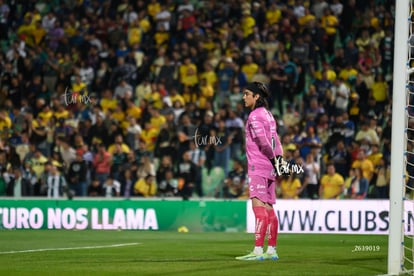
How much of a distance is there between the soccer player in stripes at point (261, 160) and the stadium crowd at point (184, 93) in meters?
10.3

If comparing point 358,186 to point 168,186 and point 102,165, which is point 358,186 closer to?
point 168,186

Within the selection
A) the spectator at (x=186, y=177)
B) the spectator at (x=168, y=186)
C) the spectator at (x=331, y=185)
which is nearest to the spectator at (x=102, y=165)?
the spectator at (x=168, y=186)

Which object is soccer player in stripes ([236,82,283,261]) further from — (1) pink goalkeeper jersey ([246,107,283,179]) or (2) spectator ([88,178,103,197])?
(2) spectator ([88,178,103,197])

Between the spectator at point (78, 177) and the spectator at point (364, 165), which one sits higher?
the spectator at point (364, 165)

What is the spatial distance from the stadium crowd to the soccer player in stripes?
33.7 feet

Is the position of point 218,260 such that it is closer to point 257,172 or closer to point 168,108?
point 257,172

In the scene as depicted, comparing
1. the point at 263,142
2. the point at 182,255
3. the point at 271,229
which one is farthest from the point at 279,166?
the point at 182,255

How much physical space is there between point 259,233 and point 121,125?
14553 mm

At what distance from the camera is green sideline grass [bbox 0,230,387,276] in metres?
13.2

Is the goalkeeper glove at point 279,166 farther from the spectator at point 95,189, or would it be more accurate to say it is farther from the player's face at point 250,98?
the spectator at point 95,189

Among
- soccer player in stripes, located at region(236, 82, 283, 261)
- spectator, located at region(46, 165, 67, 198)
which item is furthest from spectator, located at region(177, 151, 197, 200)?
soccer player in stripes, located at region(236, 82, 283, 261)

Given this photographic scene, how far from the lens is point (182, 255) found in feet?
51.6

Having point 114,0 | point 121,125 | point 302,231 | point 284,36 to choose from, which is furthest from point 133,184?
point 114,0

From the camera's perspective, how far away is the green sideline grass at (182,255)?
13188mm
